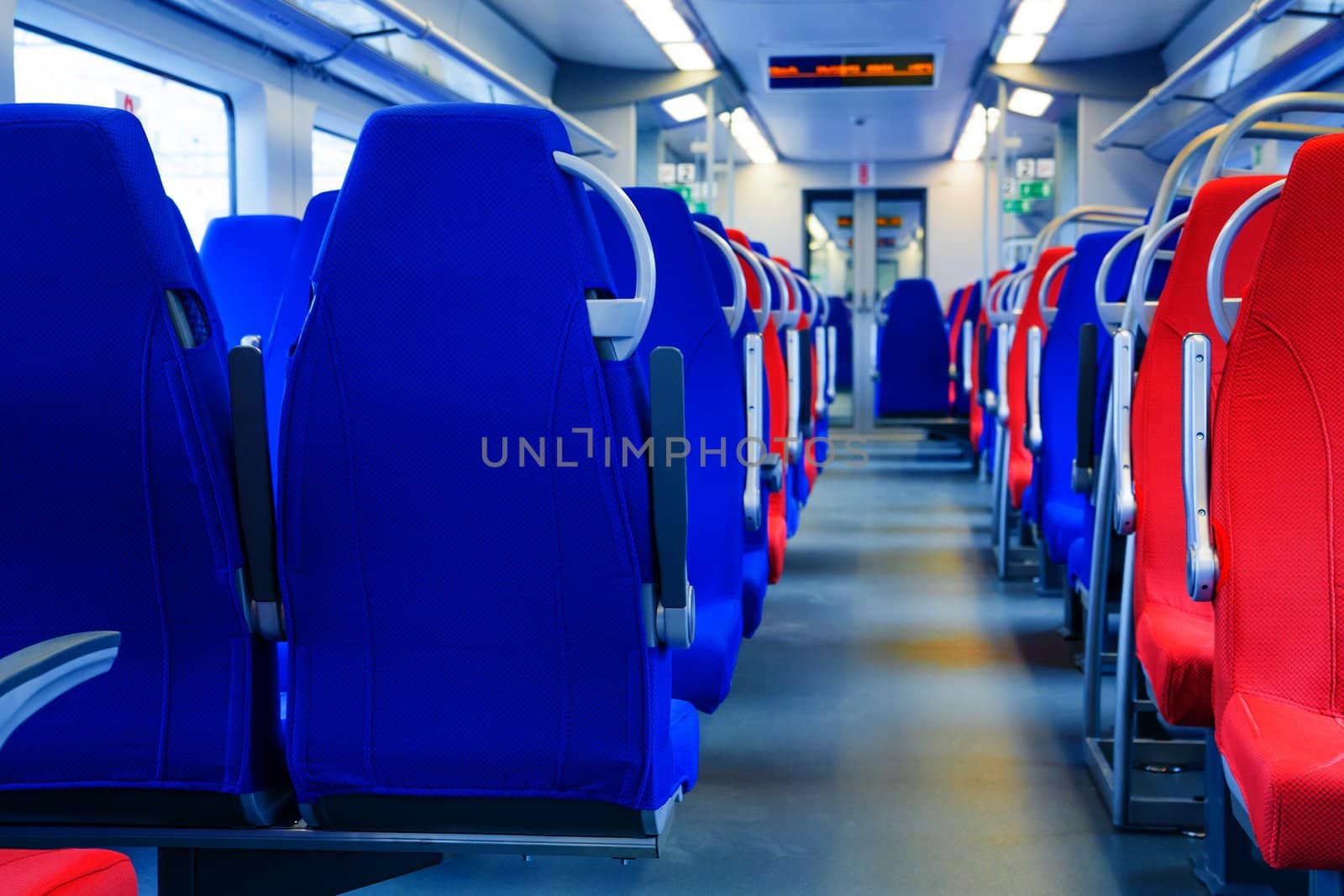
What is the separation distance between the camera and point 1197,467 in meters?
1.79

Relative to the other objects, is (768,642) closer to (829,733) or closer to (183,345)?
(829,733)

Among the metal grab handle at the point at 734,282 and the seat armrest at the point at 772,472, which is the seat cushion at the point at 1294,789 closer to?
the metal grab handle at the point at 734,282

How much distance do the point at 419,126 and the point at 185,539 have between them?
58cm

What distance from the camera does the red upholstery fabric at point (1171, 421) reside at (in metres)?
2.33

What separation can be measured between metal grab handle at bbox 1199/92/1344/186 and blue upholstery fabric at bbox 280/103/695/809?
1511 mm

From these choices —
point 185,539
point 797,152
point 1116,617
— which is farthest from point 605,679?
point 797,152

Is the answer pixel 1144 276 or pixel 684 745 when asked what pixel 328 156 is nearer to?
pixel 1144 276

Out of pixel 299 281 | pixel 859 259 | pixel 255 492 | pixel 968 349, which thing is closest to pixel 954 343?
pixel 968 349

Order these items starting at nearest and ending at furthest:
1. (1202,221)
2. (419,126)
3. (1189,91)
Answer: (419,126) < (1202,221) < (1189,91)

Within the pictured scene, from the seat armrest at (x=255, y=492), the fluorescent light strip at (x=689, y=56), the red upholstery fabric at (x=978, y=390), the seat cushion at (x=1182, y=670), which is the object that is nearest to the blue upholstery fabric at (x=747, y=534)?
the seat cushion at (x=1182, y=670)

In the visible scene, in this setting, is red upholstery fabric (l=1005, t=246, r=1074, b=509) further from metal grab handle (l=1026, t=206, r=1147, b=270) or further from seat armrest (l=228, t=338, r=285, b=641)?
seat armrest (l=228, t=338, r=285, b=641)

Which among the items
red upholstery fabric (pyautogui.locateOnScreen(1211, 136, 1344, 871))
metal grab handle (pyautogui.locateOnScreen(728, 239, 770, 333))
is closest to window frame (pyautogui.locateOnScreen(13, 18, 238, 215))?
metal grab handle (pyautogui.locateOnScreen(728, 239, 770, 333))

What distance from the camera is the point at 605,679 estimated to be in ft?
5.30

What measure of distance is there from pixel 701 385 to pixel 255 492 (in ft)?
4.62
